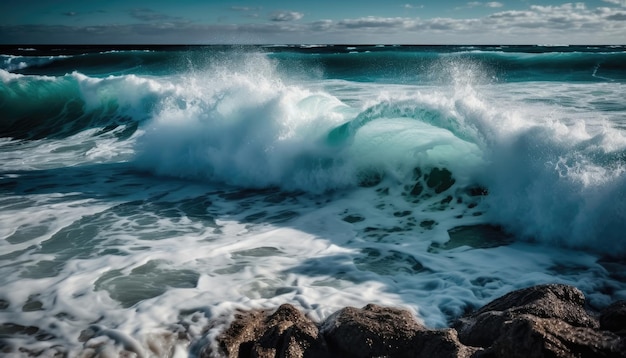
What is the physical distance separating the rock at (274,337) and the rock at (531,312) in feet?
3.08

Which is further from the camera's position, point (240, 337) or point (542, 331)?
point (240, 337)

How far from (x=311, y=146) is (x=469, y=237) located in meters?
3.31

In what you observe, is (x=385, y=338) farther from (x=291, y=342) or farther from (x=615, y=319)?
(x=615, y=319)

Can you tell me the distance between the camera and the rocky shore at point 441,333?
2.24 metres

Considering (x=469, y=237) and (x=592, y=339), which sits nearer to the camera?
(x=592, y=339)

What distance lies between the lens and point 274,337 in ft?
9.29

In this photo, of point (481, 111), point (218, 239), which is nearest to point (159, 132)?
point (218, 239)

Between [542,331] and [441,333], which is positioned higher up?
[542,331]

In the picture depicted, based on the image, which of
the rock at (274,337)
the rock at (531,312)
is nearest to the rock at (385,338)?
the rock at (274,337)

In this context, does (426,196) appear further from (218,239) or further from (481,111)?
(218,239)

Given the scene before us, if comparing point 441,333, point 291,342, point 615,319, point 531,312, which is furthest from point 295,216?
point 615,319

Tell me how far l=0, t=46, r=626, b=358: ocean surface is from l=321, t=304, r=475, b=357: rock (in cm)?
68

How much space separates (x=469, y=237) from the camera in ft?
17.2

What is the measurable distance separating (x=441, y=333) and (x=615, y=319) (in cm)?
106
